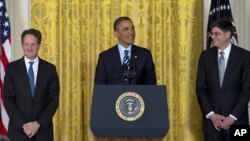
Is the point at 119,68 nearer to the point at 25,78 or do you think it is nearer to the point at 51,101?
the point at 51,101

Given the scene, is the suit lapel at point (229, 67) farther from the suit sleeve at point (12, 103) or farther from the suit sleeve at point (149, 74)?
the suit sleeve at point (12, 103)

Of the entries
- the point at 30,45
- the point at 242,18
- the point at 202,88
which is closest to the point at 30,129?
the point at 30,45

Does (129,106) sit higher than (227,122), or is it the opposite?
(129,106)

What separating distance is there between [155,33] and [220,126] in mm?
2129

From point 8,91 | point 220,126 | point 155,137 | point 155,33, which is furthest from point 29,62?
point 155,33

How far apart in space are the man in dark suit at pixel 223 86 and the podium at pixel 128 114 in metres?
0.97

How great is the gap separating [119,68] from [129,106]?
2.93 feet

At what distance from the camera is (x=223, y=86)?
15.2 feet

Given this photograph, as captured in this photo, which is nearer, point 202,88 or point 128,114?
point 128,114

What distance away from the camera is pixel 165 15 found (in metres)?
6.42

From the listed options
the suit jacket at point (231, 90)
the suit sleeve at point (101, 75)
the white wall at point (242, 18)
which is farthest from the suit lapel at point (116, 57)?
the white wall at point (242, 18)

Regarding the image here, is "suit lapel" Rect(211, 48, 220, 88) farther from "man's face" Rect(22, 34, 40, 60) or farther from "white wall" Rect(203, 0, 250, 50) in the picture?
"white wall" Rect(203, 0, 250, 50)

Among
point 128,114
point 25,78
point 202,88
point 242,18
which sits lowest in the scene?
point 128,114

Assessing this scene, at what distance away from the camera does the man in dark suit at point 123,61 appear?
181 inches
